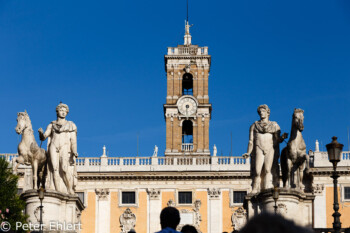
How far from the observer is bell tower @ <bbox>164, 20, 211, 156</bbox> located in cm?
7150

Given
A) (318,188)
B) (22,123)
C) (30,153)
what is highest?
(318,188)

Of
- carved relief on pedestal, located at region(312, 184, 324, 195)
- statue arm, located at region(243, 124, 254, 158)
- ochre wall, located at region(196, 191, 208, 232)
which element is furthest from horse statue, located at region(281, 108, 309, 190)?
ochre wall, located at region(196, 191, 208, 232)

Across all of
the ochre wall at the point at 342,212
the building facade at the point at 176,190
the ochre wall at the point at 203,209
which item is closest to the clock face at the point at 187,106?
the building facade at the point at 176,190

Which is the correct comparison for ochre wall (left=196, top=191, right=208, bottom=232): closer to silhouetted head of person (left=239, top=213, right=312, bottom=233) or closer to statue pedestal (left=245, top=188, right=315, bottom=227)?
statue pedestal (left=245, top=188, right=315, bottom=227)

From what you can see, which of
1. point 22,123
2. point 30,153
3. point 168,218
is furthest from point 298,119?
point 168,218

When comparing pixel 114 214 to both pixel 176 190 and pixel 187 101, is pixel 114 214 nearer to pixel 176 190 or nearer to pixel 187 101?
pixel 176 190

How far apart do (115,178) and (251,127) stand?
4006 cm

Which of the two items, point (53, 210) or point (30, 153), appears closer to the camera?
point (53, 210)

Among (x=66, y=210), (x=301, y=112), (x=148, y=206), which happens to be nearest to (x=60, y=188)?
(x=66, y=210)

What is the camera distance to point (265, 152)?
22.7 metres

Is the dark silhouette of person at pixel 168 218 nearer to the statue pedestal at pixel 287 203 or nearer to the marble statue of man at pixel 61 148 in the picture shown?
the statue pedestal at pixel 287 203

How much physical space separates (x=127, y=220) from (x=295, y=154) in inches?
1580

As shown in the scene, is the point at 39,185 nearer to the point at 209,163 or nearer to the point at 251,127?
the point at 251,127

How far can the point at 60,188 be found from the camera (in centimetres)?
2334
